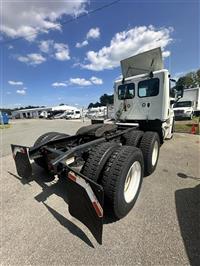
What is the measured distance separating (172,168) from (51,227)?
3.44 metres

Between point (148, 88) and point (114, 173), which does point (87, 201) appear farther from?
point (148, 88)

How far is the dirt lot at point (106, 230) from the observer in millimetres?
1965

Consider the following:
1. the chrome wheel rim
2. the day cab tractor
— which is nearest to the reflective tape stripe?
the day cab tractor

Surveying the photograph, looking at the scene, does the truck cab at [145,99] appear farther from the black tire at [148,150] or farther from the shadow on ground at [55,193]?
the shadow on ground at [55,193]

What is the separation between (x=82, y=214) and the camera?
219cm

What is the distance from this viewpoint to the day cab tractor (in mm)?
2143

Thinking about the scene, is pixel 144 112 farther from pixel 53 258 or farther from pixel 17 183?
pixel 53 258

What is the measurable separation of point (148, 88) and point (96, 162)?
12.5 feet

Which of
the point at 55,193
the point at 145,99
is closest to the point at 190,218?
the point at 55,193

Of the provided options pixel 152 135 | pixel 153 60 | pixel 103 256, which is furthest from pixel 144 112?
pixel 103 256

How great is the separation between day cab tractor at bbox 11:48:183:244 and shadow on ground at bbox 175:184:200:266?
0.77 metres

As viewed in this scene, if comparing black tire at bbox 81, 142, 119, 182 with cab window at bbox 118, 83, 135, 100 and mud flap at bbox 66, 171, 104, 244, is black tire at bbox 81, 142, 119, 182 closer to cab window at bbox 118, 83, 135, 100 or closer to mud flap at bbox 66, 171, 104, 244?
mud flap at bbox 66, 171, 104, 244

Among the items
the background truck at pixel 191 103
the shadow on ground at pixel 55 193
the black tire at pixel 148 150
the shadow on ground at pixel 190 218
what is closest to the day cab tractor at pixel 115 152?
the black tire at pixel 148 150

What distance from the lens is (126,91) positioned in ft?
19.6
